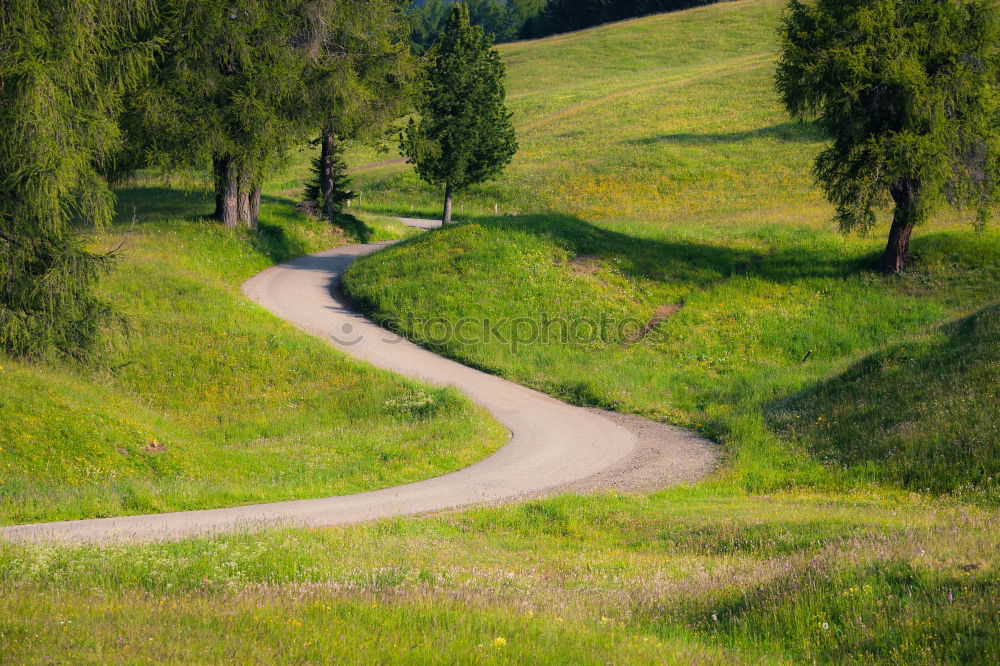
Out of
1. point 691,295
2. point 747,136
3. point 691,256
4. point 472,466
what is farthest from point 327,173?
point 747,136

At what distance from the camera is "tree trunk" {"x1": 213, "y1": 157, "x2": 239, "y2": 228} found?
33.9 metres

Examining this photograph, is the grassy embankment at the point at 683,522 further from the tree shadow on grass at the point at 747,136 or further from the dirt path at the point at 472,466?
the tree shadow on grass at the point at 747,136

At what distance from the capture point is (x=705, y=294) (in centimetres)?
3250

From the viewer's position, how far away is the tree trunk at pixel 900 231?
102ft

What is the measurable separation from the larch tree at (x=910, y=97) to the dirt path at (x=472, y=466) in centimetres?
1552

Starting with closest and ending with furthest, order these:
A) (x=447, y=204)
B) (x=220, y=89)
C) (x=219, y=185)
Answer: (x=220, y=89) → (x=219, y=185) → (x=447, y=204)

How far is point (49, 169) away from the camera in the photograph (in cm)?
1709

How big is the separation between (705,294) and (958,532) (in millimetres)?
23595

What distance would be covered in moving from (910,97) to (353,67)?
22.2 meters

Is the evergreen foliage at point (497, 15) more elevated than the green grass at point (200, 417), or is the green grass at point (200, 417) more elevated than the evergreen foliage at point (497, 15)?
the evergreen foliage at point (497, 15)

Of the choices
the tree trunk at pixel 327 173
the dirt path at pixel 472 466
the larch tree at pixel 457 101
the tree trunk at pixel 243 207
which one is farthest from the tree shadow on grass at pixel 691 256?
the tree trunk at pixel 243 207

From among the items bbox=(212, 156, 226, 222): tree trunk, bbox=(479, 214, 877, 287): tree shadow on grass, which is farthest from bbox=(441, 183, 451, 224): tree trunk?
bbox=(212, 156, 226, 222): tree trunk

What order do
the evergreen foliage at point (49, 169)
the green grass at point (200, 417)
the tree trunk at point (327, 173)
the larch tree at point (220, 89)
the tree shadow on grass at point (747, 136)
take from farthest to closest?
the tree shadow on grass at point (747, 136) < the tree trunk at point (327, 173) < the larch tree at point (220, 89) < the evergreen foliage at point (49, 169) < the green grass at point (200, 417)

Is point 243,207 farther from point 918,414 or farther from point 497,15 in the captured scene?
point 497,15
